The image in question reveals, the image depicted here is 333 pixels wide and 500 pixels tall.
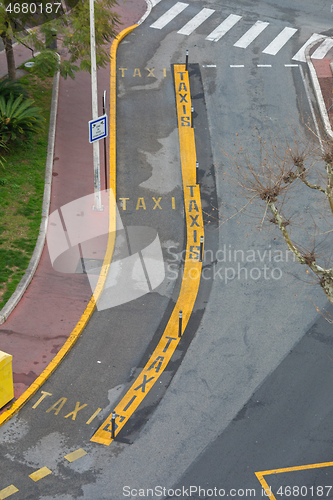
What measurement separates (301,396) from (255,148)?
10.7 meters

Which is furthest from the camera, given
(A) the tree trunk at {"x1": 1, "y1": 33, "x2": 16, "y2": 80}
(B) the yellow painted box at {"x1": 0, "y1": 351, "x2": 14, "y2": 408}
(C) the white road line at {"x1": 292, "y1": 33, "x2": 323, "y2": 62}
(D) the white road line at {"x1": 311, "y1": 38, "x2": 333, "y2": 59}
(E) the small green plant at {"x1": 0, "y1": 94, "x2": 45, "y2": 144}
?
(D) the white road line at {"x1": 311, "y1": 38, "x2": 333, "y2": 59}

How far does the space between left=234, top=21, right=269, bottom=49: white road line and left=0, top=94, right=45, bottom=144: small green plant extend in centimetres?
1019

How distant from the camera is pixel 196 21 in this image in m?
33.3

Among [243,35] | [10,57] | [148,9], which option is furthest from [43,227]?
[148,9]

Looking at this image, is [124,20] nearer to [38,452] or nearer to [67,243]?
[67,243]

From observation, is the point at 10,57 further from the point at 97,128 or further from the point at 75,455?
the point at 75,455

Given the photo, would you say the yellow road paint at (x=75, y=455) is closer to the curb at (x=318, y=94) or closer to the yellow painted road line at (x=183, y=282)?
the yellow painted road line at (x=183, y=282)

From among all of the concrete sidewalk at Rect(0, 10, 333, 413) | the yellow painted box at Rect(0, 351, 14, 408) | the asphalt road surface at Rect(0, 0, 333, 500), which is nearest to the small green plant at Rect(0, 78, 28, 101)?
the concrete sidewalk at Rect(0, 10, 333, 413)

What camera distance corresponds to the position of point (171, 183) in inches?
1000

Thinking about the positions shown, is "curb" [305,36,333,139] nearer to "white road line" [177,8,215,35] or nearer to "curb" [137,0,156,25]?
"white road line" [177,8,215,35]

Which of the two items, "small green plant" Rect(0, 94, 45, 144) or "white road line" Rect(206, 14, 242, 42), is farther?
"white road line" Rect(206, 14, 242, 42)

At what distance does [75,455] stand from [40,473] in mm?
882

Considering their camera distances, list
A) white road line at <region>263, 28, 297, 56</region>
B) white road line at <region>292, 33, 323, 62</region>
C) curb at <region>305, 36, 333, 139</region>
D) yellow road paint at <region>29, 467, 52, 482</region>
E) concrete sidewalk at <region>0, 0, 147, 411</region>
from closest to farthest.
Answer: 1. yellow road paint at <region>29, 467, 52, 482</region>
2. concrete sidewalk at <region>0, 0, 147, 411</region>
3. curb at <region>305, 36, 333, 139</region>
4. white road line at <region>292, 33, 323, 62</region>
5. white road line at <region>263, 28, 297, 56</region>

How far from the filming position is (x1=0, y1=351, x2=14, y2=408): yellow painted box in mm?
17125
